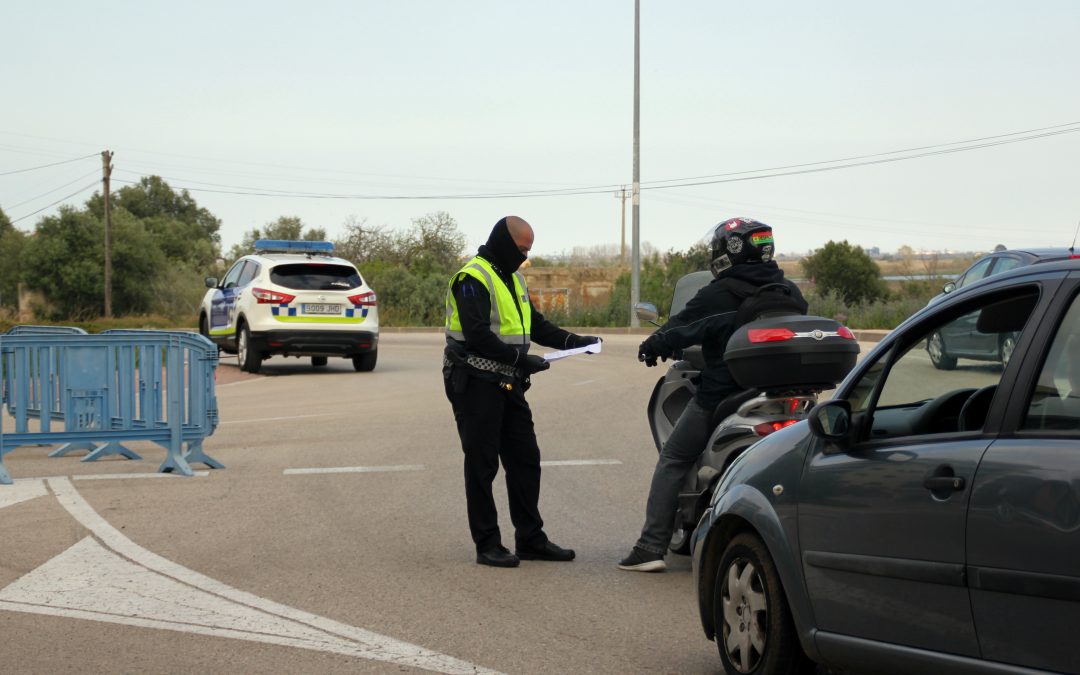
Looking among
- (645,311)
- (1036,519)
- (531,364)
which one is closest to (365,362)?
(531,364)

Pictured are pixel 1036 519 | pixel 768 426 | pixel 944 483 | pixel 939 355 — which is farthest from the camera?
pixel 768 426

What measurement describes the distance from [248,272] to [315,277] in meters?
1.42

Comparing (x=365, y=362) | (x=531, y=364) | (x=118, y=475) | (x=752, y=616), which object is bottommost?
(x=118, y=475)

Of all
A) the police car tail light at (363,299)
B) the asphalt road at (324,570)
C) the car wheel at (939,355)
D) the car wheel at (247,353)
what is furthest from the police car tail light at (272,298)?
the car wheel at (939,355)

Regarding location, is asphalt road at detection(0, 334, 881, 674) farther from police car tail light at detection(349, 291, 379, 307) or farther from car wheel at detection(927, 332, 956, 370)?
police car tail light at detection(349, 291, 379, 307)

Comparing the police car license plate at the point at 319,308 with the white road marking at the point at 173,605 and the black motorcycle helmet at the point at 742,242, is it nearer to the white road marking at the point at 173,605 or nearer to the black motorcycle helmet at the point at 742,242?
the white road marking at the point at 173,605

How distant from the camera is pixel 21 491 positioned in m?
10.1

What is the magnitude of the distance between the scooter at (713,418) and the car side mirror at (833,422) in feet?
4.87

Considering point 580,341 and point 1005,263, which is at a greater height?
point 1005,263

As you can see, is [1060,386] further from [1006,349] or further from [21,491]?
[21,491]

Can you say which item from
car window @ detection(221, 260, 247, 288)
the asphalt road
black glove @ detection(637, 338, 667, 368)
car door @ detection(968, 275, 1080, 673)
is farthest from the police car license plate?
car door @ detection(968, 275, 1080, 673)

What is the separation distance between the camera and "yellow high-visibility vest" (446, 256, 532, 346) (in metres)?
7.70

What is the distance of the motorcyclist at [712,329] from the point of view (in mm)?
6938

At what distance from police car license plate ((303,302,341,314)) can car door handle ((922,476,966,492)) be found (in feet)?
58.2
